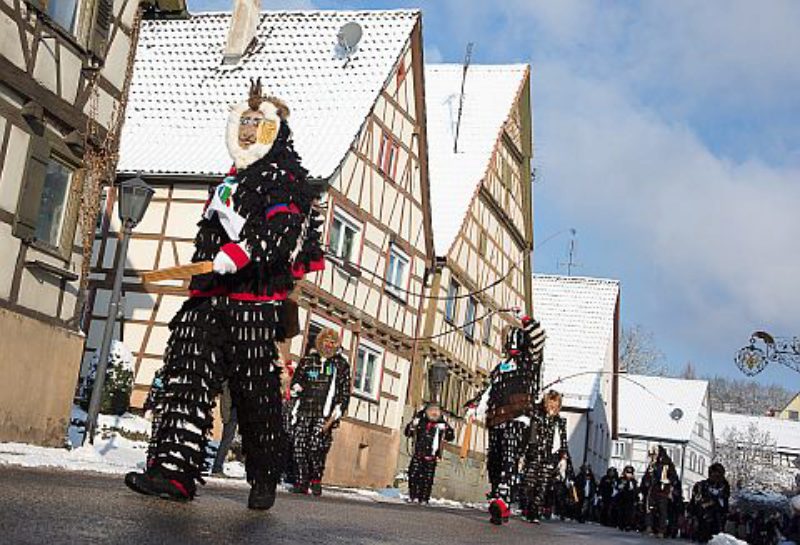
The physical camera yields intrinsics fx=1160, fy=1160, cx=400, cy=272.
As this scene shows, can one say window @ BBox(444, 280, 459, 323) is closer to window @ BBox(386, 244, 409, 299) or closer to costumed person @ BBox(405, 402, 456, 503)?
window @ BBox(386, 244, 409, 299)

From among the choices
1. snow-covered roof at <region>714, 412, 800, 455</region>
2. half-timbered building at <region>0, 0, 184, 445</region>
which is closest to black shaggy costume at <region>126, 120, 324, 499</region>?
half-timbered building at <region>0, 0, 184, 445</region>

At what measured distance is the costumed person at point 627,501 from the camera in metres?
28.2

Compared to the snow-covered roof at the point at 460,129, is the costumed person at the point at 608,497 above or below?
below

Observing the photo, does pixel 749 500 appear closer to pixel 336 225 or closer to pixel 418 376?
pixel 418 376

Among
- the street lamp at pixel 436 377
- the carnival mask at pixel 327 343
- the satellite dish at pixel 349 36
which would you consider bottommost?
the carnival mask at pixel 327 343

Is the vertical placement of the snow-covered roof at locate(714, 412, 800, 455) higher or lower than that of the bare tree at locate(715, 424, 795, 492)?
higher

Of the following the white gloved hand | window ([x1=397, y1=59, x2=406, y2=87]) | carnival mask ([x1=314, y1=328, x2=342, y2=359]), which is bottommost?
the white gloved hand

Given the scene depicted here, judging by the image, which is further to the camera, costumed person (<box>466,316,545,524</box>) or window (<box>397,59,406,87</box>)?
window (<box>397,59,406,87</box>)

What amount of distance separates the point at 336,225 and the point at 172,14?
22.1 ft

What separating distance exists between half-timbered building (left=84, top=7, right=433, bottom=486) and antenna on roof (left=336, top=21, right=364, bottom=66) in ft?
0.21

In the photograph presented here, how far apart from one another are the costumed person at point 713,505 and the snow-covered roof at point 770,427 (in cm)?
8756

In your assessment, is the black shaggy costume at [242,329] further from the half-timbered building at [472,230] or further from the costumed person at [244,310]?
the half-timbered building at [472,230]

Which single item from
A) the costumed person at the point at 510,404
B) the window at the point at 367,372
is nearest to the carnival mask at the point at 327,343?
the costumed person at the point at 510,404

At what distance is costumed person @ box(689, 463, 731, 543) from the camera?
21266mm
